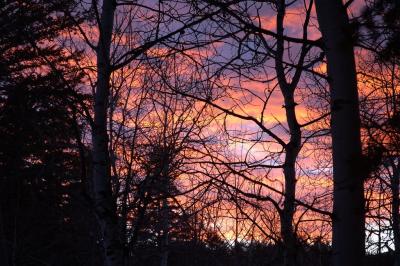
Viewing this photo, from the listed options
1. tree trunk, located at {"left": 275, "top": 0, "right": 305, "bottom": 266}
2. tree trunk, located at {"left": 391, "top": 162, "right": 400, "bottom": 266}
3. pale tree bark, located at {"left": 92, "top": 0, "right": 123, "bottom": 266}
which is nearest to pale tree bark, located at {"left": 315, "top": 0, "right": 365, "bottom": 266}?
tree trunk, located at {"left": 275, "top": 0, "right": 305, "bottom": 266}

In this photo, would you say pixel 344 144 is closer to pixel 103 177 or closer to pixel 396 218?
pixel 103 177

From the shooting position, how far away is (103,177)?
15.9ft

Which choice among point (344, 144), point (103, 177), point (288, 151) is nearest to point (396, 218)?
point (288, 151)

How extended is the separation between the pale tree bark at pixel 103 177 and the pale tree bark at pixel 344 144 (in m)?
2.03

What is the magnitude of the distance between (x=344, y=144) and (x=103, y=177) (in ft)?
7.25

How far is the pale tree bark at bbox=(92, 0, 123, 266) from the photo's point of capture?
15.6 ft

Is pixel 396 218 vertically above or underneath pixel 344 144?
above

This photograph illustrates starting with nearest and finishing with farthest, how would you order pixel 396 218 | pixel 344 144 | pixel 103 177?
pixel 344 144 < pixel 103 177 < pixel 396 218

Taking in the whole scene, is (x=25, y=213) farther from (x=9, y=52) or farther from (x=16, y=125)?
(x=9, y=52)

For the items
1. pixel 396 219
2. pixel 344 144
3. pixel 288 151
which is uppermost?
pixel 288 151

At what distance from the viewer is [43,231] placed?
62.4ft

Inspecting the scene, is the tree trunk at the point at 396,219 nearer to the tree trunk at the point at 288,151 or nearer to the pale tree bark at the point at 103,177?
the tree trunk at the point at 288,151

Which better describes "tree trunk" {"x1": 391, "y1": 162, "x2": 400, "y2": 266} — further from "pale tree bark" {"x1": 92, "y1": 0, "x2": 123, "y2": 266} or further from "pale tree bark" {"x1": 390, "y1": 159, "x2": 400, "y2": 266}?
"pale tree bark" {"x1": 92, "y1": 0, "x2": 123, "y2": 266}

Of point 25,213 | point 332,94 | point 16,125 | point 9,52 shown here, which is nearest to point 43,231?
point 25,213
